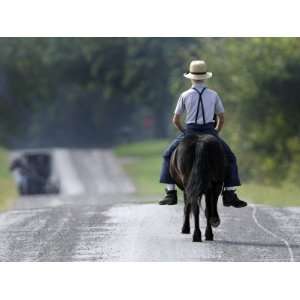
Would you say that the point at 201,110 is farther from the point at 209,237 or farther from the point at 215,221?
the point at 209,237

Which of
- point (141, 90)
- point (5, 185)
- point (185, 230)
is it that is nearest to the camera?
point (185, 230)

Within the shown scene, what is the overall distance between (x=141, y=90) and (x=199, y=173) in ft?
101

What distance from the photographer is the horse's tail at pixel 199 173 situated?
16109 millimetres

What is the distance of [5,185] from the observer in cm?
4756

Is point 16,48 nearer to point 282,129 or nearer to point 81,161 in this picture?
point 282,129

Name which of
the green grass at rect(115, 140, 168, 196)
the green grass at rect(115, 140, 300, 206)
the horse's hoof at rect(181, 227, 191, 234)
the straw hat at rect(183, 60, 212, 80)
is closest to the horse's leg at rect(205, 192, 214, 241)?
the horse's hoof at rect(181, 227, 191, 234)

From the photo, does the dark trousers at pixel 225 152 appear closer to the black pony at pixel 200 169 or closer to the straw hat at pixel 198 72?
the black pony at pixel 200 169

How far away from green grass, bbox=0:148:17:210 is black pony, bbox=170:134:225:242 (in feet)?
61.6

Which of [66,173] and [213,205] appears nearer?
[213,205]

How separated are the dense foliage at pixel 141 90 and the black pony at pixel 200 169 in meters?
15.5

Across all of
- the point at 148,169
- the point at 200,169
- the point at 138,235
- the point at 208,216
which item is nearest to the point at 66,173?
the point at 148,169

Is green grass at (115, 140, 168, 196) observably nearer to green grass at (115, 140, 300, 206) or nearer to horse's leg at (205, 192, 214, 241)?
green grass at (115, 140, 300, 206)

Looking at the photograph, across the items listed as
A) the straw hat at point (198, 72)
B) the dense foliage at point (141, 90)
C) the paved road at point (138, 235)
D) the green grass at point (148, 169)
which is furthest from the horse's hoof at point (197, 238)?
the dense foliage at point (141, 90)

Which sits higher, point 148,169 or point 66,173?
point 148,169
